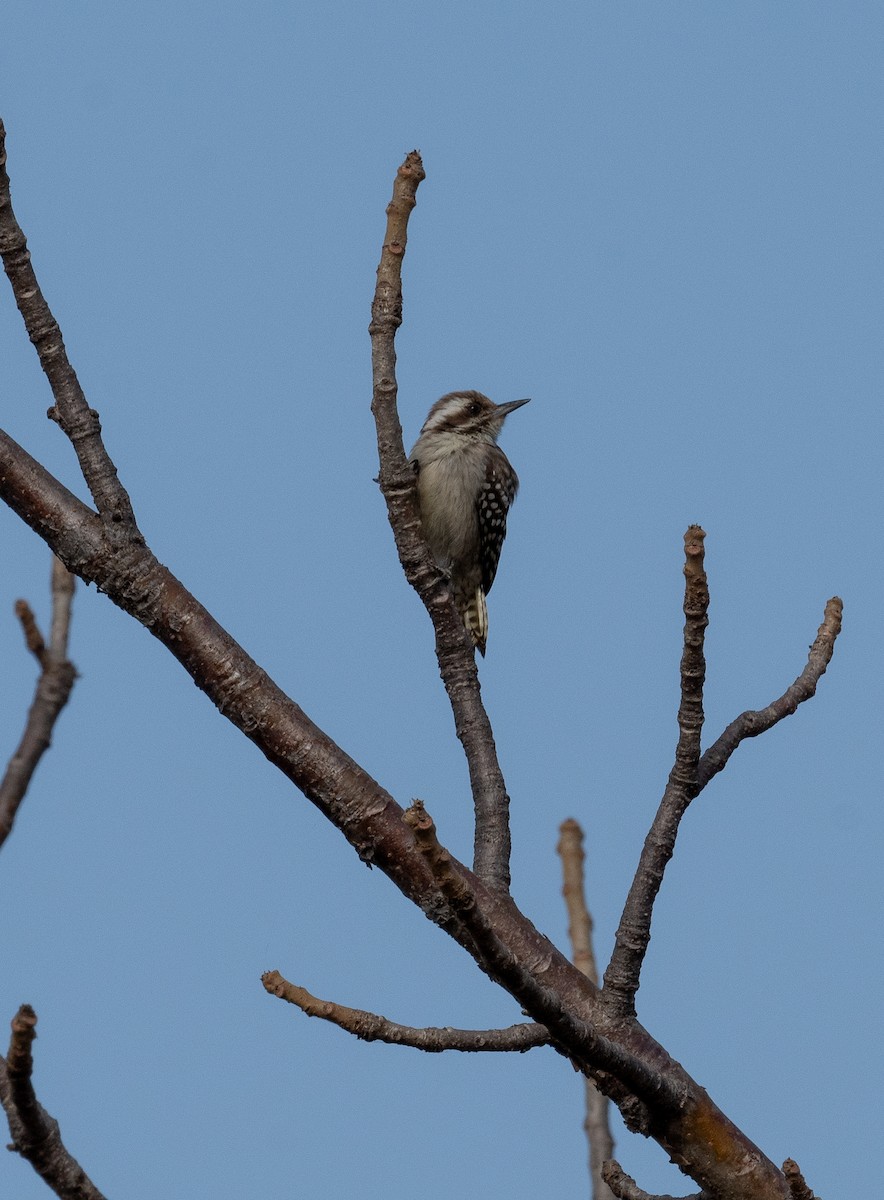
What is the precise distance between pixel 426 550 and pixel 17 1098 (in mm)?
2340

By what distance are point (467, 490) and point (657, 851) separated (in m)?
6.56

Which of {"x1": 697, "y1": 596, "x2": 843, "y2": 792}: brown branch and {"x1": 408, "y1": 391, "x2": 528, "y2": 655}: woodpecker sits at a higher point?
{"x1": 408, "y1": 391, "x2": 528, "y2": 655}: woodpecker

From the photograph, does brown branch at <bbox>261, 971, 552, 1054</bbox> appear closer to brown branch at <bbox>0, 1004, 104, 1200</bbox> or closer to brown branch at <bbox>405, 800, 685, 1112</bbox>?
brown branch at <bbox>405, 800, 685, 1112</bbox>

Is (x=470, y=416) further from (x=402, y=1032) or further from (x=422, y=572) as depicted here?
(x=402, y=1032)

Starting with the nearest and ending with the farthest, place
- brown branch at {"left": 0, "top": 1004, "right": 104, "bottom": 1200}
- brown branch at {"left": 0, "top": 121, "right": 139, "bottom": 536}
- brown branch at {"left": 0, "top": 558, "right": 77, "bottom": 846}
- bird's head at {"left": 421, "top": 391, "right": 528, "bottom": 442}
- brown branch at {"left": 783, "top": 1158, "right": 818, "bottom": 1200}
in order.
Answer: brown branch at {"left": 0, "top": 1004, "right": 104, "bottom": 1200} < brown branch at {"left": 783, "top": 1158, "right": 818, "bottom": 1200} < brown branch at {"left": 0, "top": 121, "right": 139, "bottom": 536} < brown branch at {"left": 0, "top": 558, "right": 77, "bottom": 846} < bird's head at {"left": 421, "top": 391, "right": 528, "bottom": 442}

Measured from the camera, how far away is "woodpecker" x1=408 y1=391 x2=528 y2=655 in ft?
33.2

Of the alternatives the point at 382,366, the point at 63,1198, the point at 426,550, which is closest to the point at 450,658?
the point at 426,550

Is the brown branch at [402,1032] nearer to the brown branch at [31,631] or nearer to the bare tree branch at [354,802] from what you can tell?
the bare tree branch at [354,802]

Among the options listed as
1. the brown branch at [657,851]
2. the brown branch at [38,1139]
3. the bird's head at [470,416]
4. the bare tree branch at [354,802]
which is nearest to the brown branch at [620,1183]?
the bare tree branch at [354,802]

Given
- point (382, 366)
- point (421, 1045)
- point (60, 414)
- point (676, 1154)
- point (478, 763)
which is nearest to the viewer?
point (421, 1045)

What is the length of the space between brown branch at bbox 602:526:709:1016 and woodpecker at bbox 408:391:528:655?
622 centimetres

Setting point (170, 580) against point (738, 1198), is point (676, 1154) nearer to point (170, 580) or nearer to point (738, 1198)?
point (738, 1198)

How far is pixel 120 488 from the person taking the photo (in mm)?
3889

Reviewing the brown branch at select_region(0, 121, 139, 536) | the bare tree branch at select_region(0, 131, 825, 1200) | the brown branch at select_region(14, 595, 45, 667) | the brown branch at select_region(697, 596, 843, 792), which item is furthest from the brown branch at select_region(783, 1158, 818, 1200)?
the brown branch at select_region(14, 595, 45, 667)
